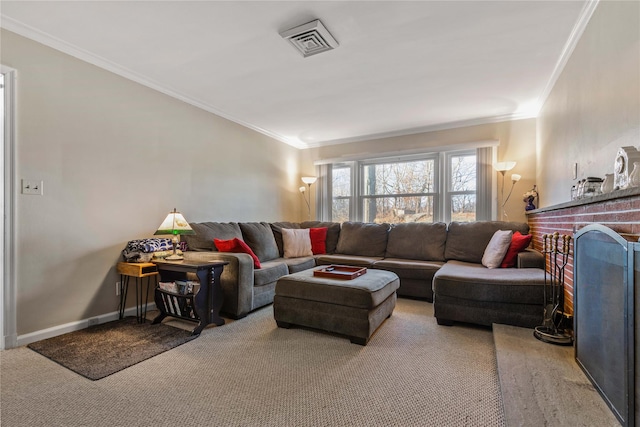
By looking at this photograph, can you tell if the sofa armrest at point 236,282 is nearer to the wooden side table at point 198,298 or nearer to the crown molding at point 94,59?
the wooden side table at point 198,298

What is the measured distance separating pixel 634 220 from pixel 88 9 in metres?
3.35

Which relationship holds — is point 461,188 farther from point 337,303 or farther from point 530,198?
point 337,303

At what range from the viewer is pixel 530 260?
2828mm

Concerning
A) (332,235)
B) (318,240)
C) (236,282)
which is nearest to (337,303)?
(236,282)

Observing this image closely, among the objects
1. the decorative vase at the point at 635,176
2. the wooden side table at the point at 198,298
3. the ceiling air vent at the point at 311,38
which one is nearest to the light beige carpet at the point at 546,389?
the decorative vase at the point at 635,176

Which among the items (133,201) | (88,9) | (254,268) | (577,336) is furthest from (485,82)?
(133,201)

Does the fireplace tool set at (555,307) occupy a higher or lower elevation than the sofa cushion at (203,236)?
lower

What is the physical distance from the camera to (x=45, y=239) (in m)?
2.33

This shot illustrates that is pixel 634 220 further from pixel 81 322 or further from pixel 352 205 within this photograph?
pixel 352 205

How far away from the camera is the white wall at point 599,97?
1538 millimetres

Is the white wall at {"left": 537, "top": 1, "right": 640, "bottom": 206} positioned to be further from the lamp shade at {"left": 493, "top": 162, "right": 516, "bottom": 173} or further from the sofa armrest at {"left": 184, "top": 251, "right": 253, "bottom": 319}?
the sofa armrest at {"left": 184, "top": 251, "right": 253, "bottom": 319}

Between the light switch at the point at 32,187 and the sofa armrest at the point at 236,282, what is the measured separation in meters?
→ 1.25

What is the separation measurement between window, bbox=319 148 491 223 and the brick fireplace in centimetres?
144

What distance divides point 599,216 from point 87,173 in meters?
3.76
